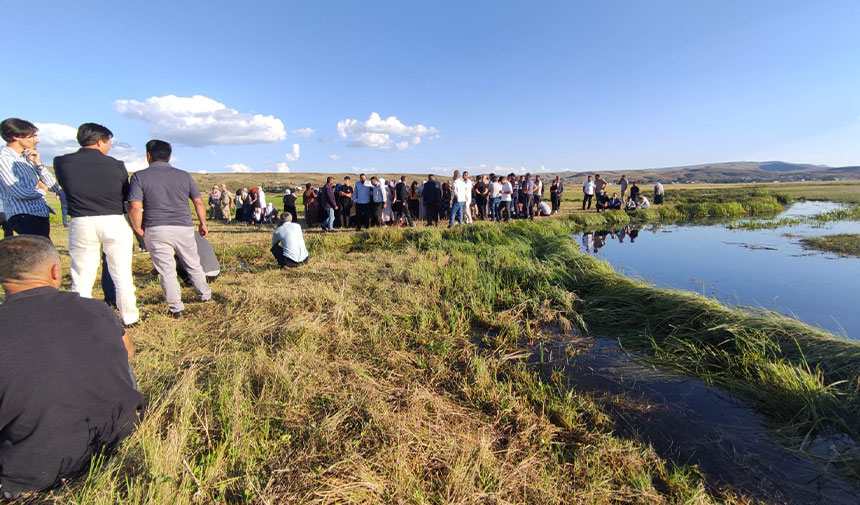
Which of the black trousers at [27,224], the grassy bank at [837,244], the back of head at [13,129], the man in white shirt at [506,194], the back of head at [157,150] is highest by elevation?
the back of head at [13,129]

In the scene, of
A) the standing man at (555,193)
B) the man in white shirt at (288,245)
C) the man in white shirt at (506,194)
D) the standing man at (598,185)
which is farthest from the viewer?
the standing man at (598,185)

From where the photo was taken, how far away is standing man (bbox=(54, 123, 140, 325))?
342 centimetres

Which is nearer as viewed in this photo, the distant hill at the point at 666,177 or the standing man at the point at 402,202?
the standing man at the point at 402,202

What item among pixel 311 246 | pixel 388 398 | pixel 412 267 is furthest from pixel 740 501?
pixel 311 246

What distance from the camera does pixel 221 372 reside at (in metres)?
2.73

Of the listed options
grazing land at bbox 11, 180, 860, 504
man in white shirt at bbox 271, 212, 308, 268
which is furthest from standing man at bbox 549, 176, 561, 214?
man in white shirt at bbox 271, 212, 308, 268

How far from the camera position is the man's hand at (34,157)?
→ 3.72 meters

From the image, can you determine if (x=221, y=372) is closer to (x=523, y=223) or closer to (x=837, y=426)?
(x=837, y=426)

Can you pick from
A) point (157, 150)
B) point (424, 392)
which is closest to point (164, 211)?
point (157, 150)

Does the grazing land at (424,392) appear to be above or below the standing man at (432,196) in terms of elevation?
below

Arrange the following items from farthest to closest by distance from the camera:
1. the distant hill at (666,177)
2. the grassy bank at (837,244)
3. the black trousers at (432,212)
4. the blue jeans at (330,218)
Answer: the distant hill at (666,177), the black trousers at (432,212), the blue jeans at (330,218), the grassy bank at (837,244)

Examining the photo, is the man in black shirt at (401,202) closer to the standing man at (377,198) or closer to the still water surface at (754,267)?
the standing man at (377,198)

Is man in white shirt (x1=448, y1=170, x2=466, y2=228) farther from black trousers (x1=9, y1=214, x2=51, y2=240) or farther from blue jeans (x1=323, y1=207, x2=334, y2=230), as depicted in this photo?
black trousers (x1=9, y1=214, x2=51, y2=240)

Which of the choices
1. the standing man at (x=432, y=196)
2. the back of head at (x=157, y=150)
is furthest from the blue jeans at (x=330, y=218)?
the back of head at (x=157, y=150)
